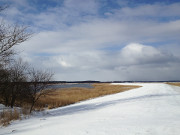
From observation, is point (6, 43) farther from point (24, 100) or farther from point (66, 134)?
point (24, 100)

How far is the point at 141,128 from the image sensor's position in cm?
475

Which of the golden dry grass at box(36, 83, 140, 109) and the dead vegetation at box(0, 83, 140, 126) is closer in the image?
the dead vegetation at box(0, 83, 140, 126)

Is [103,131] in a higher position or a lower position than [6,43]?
lower

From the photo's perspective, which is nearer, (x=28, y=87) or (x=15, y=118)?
(x=15, y=118)

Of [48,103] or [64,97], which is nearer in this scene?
[48,103]

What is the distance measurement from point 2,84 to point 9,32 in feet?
26.6

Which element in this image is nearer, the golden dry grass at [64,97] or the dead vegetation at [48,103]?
the dead vegetation at [48,103]

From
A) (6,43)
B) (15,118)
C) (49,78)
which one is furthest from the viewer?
(49,78)

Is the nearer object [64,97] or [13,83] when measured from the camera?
[13,83]

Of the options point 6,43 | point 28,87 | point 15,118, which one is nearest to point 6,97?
point 28,87

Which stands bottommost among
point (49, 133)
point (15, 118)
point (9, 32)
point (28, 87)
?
point (15, 118)

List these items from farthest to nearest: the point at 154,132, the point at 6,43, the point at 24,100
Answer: the point at 24,100 → the point at 6,43 → the point at 154,132

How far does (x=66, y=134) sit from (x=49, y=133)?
68cm

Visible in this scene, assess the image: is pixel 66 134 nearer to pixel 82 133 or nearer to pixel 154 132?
pixel 82 133
